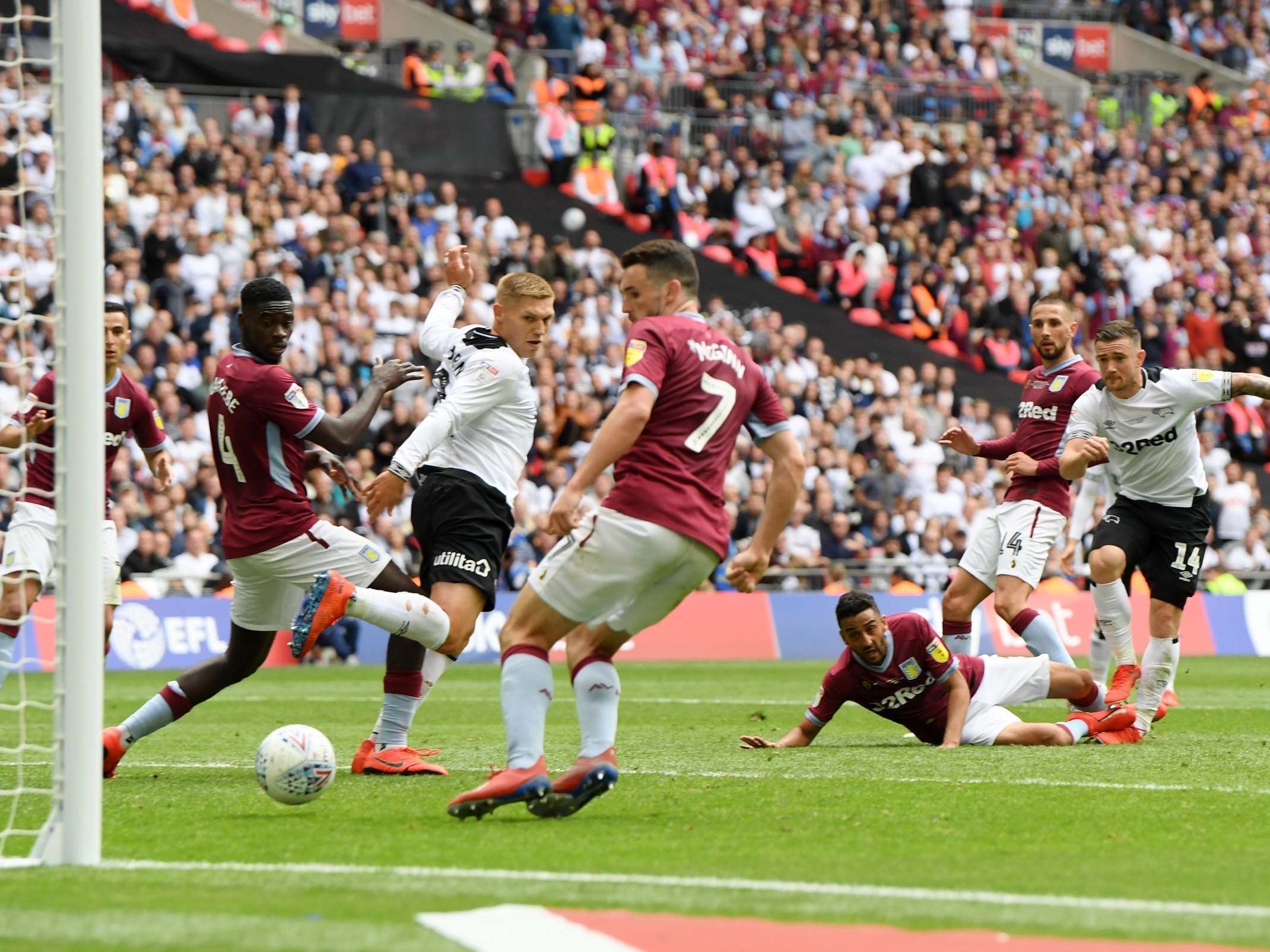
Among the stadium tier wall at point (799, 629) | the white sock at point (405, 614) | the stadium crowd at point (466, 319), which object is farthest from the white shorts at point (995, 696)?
the stadium crowd at point (466, 319)

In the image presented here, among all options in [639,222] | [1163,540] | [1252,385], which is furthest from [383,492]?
[639,222]

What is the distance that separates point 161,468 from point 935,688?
13.8 ft

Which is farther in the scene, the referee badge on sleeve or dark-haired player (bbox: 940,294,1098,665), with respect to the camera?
dark-haired player (bbox: 940,294,1098,665)

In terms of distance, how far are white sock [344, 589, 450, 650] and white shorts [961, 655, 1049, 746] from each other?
3.13 m

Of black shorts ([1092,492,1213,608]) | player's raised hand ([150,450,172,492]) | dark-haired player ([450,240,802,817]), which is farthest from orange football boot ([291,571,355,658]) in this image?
black shorts ([1092,492,1213,608])

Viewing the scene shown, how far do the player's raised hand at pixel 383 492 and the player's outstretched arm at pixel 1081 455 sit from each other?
406cm

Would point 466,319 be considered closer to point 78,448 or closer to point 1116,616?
point 1116,616

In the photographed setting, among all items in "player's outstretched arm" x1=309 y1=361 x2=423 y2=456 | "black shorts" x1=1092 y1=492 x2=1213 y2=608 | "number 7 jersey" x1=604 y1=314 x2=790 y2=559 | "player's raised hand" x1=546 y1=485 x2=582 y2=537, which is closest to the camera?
"player's raised hand" x1=546 y1=485 x2=582 y2=537

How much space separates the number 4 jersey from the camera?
335 inches

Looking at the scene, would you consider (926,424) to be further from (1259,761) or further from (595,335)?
(1259,761)

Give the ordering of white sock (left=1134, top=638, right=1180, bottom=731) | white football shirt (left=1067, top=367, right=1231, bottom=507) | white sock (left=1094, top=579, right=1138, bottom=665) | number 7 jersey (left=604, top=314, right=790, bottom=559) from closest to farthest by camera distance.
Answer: number 7 jersey (left=604, top=314, right=790, bottom=559)
white football shirt (left=1067, top=367, right=1231, bottom=507)
white sock (left=1134, top=638, right=1180, bottom=731)
white sock (left=1094, top=579, right=1138, bottom=665)

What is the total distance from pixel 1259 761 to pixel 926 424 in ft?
53.7

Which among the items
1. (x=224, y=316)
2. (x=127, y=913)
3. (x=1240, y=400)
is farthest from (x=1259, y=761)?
(x=1240, y=400)

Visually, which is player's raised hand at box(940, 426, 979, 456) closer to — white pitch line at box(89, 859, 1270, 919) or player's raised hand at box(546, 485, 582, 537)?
player's raised hand at box(546, 485, 582, 537)
